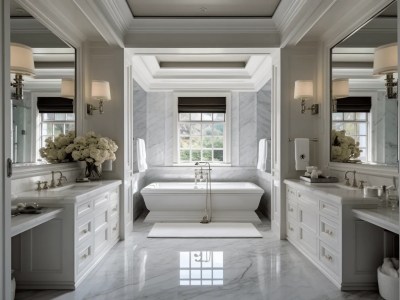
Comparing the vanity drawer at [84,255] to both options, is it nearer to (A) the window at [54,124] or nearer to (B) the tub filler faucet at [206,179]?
(A) the window at [54,124]

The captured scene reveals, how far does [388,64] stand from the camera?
284 centimetres

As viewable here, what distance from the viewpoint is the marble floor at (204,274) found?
2643 mm

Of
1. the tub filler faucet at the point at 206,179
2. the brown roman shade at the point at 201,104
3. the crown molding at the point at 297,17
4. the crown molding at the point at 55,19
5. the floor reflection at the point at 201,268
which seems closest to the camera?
the floor reflection at the point at 201,268

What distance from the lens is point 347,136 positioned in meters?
3.62

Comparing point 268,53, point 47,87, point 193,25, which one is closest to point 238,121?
point 268,53

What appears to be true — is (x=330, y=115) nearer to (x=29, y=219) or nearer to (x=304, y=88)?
(x=304, y=88)

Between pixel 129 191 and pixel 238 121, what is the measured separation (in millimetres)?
2809

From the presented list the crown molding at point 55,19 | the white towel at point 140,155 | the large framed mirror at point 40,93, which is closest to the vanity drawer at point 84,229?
the large framed mirror at point 40,93

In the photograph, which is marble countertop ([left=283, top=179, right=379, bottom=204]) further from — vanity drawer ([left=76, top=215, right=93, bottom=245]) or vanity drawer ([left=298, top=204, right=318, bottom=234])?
vanity drawer ([left=76, top=215, right=93, bottom=245])

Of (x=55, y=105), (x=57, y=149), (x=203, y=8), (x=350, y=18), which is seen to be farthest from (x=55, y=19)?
(x=350, y=18)

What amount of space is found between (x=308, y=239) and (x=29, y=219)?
8.52 feet

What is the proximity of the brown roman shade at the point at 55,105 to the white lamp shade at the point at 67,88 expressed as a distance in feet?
0.18

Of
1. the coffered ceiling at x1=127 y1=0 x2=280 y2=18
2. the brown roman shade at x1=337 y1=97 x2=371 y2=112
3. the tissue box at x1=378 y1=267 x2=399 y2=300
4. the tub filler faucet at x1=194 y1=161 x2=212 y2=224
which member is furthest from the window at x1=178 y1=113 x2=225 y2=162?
the tissue box at x1=378 y1=267 x2=399 y2=300

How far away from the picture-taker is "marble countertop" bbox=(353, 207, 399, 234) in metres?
2.15
